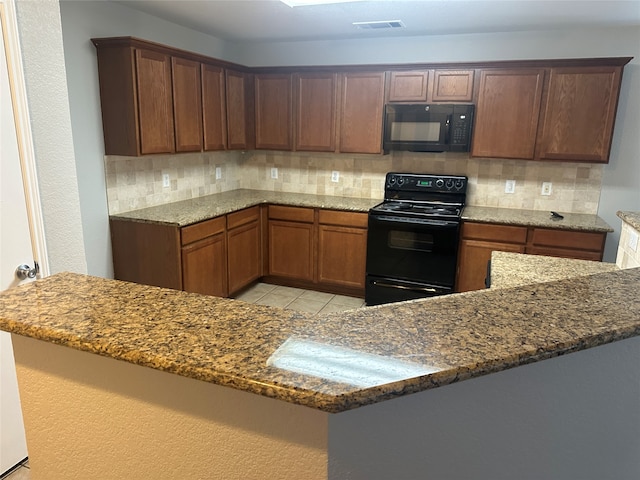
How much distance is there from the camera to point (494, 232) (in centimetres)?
364

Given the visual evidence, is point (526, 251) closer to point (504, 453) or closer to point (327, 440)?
point (504, 453)

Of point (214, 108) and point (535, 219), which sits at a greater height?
point (214, 108)

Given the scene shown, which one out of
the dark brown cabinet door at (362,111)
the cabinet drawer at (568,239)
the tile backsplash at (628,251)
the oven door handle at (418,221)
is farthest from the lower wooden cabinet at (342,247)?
the tile backsplash at (628,251)

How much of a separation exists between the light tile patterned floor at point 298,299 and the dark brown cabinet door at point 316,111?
1391 millimetres

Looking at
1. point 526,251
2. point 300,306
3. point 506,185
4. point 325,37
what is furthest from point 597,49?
point 300,306

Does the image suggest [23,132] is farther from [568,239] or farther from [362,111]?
[568,239]

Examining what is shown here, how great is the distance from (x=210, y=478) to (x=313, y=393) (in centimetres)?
35

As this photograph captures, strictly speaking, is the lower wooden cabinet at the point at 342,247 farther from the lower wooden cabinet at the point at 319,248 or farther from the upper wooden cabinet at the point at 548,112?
the upper wooden cabinet at the point at 548,112

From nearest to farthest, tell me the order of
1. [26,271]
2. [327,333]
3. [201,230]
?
[327,333] → [26,271] → [201,230]

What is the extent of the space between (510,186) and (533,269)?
224cm

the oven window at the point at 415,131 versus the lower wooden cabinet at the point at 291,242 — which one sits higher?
the oven window at the point at 415,131

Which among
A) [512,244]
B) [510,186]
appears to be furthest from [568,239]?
[510,186]

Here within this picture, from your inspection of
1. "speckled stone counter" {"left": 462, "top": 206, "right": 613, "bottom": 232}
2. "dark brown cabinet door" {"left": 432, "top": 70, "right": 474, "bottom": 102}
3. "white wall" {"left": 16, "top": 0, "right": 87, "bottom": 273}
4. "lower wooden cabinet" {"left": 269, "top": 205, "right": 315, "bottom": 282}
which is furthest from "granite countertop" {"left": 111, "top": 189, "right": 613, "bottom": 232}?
"white wall" {"left": 16, "top": 0, "right": 87, "bottom": 273}

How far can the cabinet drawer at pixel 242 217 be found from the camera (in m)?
3.84
